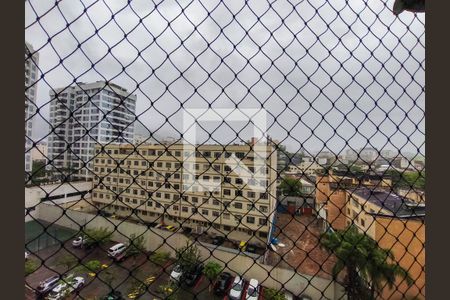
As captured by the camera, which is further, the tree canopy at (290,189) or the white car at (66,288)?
the white car at (66,288)

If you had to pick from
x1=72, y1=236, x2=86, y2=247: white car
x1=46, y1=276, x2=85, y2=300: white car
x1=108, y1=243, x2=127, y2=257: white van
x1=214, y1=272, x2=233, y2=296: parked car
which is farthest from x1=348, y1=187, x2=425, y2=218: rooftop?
x1=214, y1=272, x2=233, y2=296: parked car

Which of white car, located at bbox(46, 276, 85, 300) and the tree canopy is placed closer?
the tree canopy

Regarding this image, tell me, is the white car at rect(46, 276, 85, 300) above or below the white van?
below

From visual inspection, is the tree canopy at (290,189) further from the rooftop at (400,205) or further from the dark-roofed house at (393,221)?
the rooftop at (400,205)

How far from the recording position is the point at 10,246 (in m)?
0.42

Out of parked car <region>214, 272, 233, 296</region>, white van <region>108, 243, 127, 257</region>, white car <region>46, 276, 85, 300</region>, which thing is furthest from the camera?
parked car <region>214, 272, 233, 296</region>

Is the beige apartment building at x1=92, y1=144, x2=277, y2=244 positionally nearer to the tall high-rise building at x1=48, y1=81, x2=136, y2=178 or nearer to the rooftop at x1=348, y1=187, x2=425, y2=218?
the tall high-rise building at x1=48, y1=81, x2=136, y2=178

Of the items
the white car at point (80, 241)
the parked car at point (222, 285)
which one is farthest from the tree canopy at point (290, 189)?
the parked car at point (222, 285)

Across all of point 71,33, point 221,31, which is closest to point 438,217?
point 221,31

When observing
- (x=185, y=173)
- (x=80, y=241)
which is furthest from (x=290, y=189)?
(x=80, y=241)

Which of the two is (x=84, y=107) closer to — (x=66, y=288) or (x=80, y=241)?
(x=80, y=241)

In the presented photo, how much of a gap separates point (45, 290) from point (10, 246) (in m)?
5.73

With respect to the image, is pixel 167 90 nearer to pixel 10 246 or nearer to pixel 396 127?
pixel 10 246

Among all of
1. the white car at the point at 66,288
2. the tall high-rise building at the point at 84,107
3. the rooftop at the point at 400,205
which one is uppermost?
the tall high-rise building at the point at 84,107
